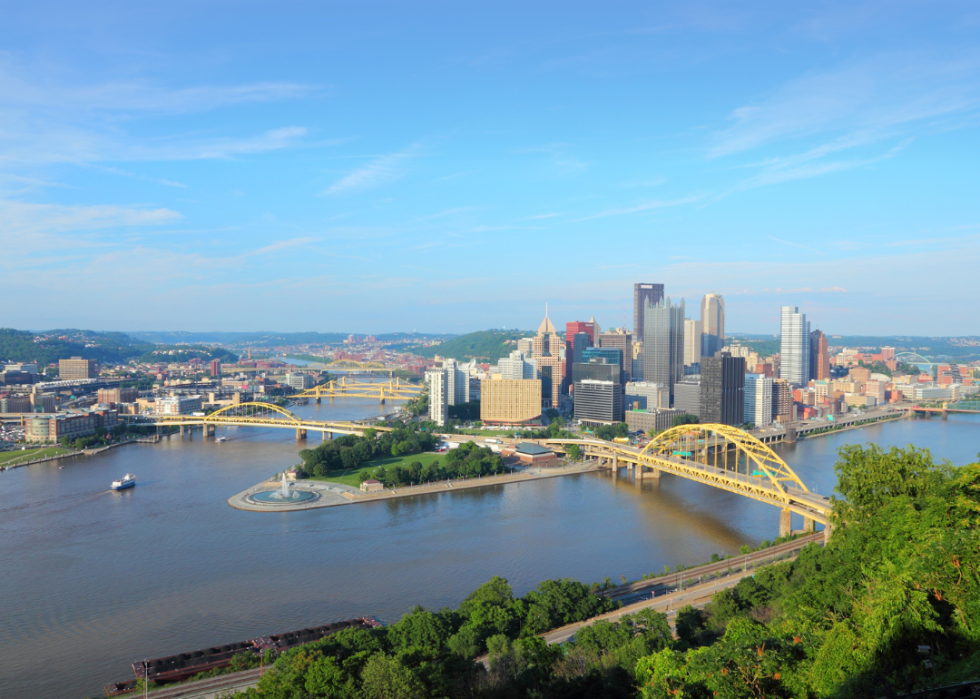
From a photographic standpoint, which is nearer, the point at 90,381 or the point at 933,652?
the point at 933,652

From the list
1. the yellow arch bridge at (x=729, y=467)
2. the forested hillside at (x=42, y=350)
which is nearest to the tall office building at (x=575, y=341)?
the yellow arch bridge at (x=729, y=467)

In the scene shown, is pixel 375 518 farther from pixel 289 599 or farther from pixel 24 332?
pixel 24 332

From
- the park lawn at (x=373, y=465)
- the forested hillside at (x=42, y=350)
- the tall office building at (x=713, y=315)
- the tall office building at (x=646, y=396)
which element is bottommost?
the park lawn at (x=373, y=465)

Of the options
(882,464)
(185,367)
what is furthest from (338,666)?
(185,367)

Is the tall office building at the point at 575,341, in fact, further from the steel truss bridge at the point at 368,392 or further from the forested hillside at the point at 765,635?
the forested hillside at the point at 765,635

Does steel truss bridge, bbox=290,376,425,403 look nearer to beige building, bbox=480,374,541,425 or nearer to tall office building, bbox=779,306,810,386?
beige building, bbox=480,374,541,425

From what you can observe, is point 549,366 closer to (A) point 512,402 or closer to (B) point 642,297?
(A) point 512,402
